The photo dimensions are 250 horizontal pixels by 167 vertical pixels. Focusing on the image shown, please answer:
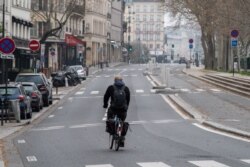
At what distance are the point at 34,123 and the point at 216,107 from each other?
9.04 meters

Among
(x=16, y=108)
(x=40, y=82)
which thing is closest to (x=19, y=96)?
(x=16, y=108)

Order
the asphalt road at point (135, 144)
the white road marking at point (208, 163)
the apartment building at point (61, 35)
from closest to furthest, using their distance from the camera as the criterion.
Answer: the white road marking at point (208, 163) → the asphalt road at point (135, 144) → the apartment building at point (61, 35)

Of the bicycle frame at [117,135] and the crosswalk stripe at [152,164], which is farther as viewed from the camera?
the bicycle frame at [117,135]

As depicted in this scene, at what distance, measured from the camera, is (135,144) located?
19.9 metres

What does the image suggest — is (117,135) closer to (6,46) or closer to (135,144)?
(135,144)

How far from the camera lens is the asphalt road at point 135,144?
52.0ft

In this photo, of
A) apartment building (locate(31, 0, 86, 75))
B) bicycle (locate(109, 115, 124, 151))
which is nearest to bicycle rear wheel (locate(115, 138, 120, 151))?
bicycle (locate(109, 115, 124, 151))

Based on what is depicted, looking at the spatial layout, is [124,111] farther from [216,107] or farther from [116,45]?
[116,45]

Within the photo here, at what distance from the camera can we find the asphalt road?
52.0ft

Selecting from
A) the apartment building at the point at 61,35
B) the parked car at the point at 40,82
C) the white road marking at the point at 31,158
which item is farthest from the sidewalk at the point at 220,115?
the apartment building at the point at 61,35

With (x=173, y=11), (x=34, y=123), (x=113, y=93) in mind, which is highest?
(x=173, y=11)

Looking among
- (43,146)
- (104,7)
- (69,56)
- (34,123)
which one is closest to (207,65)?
(69,56)

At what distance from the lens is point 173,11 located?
87625 millimetres

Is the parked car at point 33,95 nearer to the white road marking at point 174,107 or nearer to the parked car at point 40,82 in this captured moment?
the parked car at point 40,82
